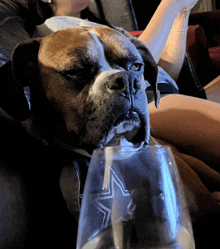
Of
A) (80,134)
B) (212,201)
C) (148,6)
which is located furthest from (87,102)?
(148,6)

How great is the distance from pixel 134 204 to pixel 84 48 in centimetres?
55

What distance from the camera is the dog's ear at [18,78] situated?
0.73 meters

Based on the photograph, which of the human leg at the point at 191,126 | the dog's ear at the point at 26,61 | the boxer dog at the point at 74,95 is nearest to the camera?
the boxer dog at the point at 74,95

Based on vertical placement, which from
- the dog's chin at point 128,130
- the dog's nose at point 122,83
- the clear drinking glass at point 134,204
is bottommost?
the dog's chin at point 128,130

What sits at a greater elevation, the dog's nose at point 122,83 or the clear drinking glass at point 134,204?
the clear drinking glass at point 134,204

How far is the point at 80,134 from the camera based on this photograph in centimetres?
70

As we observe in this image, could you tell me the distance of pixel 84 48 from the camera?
73cm

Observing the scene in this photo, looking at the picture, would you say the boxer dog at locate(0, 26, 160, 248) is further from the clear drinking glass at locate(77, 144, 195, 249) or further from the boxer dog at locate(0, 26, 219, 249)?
the clear drinking glass at locate(77, 144, 195, 249)

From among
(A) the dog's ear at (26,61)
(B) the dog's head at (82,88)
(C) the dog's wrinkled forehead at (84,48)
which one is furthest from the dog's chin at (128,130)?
(A) the dog's ear at (26,61)

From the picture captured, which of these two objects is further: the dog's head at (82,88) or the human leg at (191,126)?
the human leg at (191,126)

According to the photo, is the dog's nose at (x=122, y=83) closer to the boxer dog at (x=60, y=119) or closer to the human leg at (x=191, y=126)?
the boxer dog at (x=60, y=119)

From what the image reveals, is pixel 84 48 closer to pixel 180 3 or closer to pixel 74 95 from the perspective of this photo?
pixel 74 95

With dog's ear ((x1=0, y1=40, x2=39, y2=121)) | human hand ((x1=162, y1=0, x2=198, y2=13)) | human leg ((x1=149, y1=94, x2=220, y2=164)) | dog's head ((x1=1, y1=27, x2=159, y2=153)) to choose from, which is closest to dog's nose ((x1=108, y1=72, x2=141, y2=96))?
dog's head ((x1=1, y1=27, x2=159, y2=153))

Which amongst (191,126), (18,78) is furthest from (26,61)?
(191,126)
